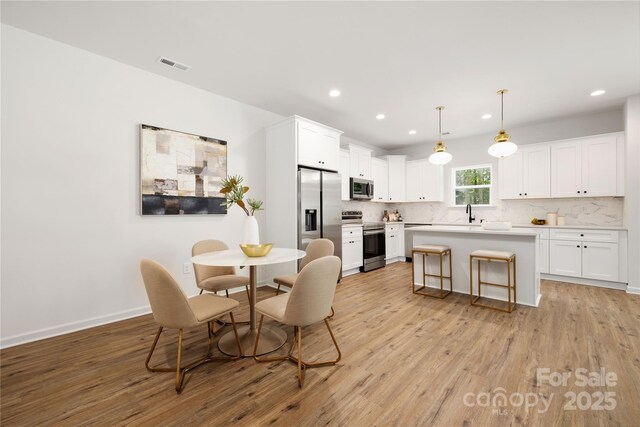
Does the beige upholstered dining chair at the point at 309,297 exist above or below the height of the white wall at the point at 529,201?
below

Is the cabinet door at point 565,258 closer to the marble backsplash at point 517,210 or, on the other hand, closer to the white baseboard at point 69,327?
the marble backsplash at point 517,210

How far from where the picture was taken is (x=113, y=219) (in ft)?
9.87

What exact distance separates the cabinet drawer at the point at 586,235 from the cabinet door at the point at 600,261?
77 mm

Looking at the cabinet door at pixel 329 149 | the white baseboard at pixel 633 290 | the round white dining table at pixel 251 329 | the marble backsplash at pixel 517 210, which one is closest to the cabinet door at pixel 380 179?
the marble backsplash at pixel 517 210

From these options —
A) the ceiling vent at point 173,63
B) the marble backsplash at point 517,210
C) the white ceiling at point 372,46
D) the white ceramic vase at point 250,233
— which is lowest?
the white ceramic vase at point 250,233

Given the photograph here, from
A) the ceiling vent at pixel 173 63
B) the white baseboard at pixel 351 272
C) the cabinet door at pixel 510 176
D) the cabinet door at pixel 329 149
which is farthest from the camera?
the cabinet door at pixel 510 176

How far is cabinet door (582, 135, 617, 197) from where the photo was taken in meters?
4.36

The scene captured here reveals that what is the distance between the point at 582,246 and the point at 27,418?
6.57 meters

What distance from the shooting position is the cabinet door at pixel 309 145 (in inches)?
163

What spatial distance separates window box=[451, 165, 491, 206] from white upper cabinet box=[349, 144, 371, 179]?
2.06m

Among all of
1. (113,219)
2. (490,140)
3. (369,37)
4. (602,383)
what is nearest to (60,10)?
A: (113,219)

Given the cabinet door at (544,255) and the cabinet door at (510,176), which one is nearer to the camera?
the cabinet door at (544,255)

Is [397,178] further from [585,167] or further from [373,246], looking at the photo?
[585,167]

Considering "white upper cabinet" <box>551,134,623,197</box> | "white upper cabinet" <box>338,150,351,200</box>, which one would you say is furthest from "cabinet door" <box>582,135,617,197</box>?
"white upper cabinet" <box>338,150,351,200</box>
